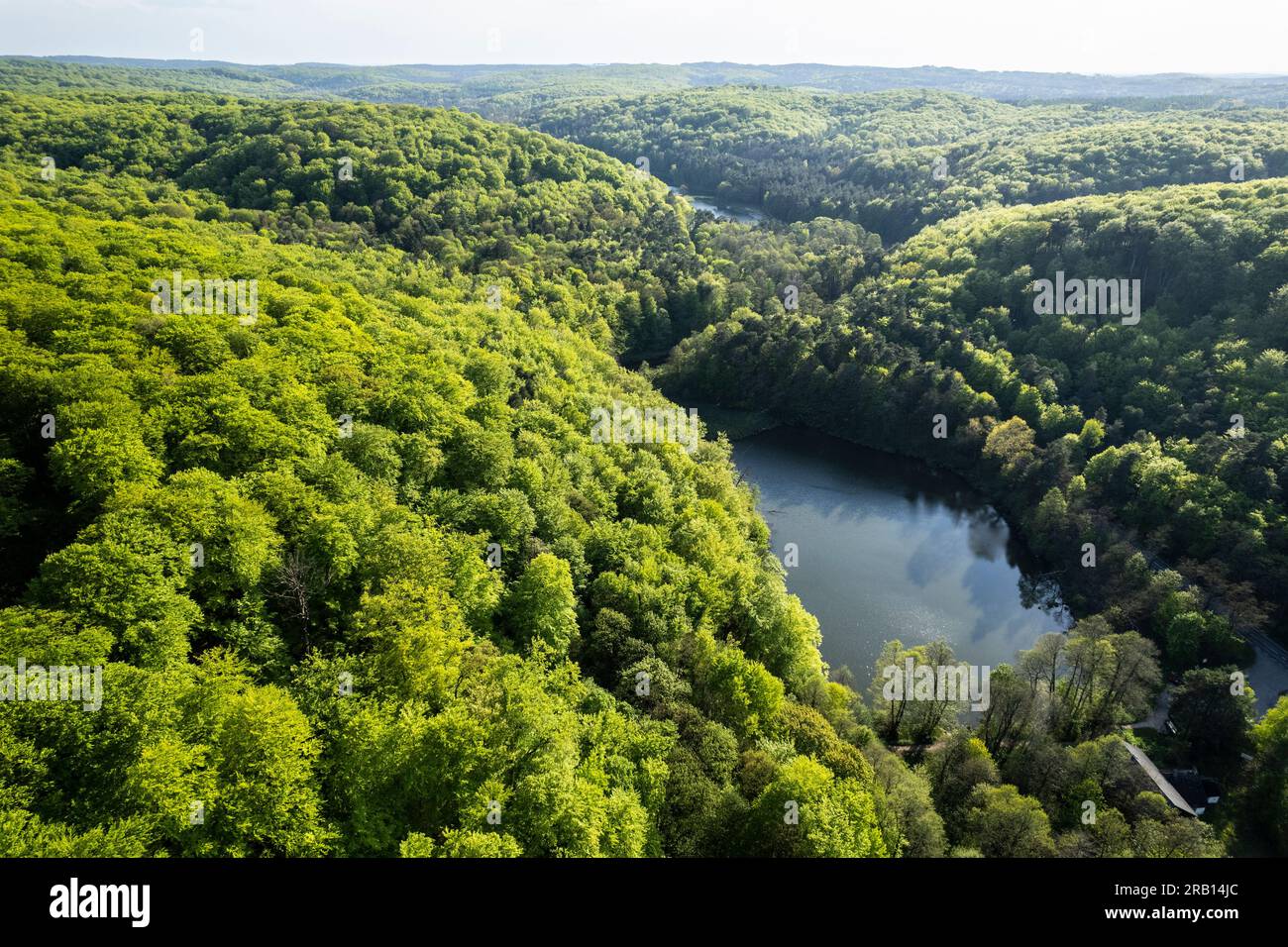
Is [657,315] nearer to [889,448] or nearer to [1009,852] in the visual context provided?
[889,448]

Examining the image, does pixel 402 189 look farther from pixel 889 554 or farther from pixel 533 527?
pixel 889 554

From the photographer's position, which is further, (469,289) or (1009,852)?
(469,289)

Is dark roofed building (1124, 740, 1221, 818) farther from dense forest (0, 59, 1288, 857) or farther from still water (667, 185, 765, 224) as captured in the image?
still water (667, 185, 765, 224)

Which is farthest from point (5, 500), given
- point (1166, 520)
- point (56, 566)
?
point (1166, 520)

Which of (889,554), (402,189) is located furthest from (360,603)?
(402,189)

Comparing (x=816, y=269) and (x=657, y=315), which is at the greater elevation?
(x=816, y=269)

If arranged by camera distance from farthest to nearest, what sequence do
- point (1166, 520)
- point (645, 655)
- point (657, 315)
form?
point (657, 315) → point (1166, 520) → point (645, 655)

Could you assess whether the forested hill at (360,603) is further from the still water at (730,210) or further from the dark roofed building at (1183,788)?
the still water at (730,210)
